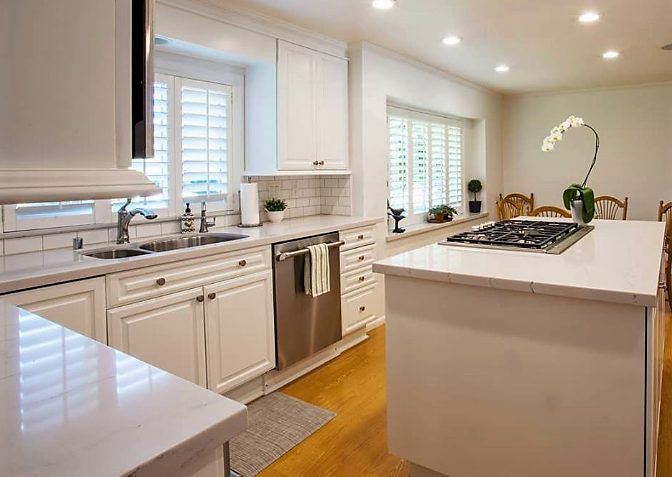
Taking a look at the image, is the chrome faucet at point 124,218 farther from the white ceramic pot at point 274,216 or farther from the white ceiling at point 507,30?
the white ceiling at point 507,30

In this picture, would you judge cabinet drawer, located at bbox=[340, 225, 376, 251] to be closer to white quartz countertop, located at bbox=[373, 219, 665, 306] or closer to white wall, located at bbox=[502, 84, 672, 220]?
white quartz countertop, located at bbox=[373, 219, 665, 306]

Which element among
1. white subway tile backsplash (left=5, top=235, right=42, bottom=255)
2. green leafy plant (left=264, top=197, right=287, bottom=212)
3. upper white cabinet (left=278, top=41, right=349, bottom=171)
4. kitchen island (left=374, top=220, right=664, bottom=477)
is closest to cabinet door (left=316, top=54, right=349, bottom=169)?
upper white cabinet (left=278, top=41, right=349, bottom=171)

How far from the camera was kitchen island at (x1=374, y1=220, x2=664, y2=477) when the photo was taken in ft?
5.48

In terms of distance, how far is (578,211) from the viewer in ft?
10.6

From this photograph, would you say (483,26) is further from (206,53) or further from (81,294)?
(81,294)

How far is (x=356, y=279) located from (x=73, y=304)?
7.06 ft

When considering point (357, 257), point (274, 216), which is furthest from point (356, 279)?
point (274, 216)

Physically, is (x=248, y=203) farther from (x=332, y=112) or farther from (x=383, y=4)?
(x=383, y=4)

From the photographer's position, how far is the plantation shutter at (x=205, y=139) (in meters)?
3.27

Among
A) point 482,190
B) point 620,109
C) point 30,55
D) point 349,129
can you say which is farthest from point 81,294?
point 620,109

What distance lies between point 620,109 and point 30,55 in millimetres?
7038

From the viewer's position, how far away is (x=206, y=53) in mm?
3186

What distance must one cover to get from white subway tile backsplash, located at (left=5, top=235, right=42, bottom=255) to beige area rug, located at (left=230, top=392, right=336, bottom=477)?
1367 mm

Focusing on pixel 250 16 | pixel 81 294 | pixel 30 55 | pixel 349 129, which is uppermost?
pixel 250 16
